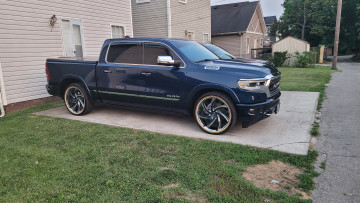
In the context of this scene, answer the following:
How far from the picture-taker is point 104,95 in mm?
6555

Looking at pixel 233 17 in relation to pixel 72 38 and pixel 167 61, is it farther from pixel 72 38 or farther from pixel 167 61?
pixel 167 61

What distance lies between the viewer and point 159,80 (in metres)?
5.72

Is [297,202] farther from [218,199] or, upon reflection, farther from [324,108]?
[324,108]

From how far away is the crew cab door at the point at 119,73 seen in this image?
6.08 m

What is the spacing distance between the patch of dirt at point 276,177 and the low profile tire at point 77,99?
4537mm

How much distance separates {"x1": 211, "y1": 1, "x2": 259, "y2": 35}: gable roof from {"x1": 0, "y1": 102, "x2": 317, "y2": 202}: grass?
23.9m

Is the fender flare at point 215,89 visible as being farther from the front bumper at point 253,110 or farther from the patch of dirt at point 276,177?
the patch of dirt at point 276,177

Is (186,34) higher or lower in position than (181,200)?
higher

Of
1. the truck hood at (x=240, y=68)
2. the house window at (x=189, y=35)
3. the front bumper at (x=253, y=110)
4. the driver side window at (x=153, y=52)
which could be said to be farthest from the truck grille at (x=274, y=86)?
the house window at (x=189, y=35)

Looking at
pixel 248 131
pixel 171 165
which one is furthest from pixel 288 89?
pixel 171 165

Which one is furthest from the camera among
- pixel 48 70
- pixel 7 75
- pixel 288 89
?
pixel 288 89

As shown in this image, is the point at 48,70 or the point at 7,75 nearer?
the point at 48,70

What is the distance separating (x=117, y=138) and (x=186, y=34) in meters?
13.8

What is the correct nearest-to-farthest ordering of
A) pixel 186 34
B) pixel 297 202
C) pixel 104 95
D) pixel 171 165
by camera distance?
→ pixel 297 202 → pixel 171 165 → pixel 104 95 → pixel 186 34
